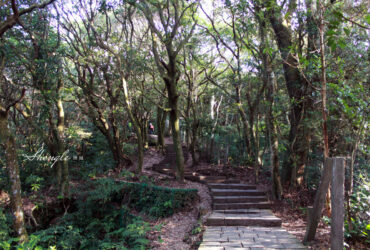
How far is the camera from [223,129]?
13453 mm

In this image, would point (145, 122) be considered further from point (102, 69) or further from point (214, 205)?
point (214, 205)

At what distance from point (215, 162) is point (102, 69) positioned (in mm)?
7213

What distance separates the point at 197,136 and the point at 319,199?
10308 mm

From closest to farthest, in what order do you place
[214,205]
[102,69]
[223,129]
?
1. [214,205]
2. [102,69]
3. [223,129]

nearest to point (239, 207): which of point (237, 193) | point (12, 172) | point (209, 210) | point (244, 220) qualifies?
point (237, 193)

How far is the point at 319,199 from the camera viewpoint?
4566mm

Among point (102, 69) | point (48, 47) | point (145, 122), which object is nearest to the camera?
point (48, 47)

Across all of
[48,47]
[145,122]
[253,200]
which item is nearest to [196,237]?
[253,200]

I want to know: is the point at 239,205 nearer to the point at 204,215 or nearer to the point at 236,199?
the point at 236,199

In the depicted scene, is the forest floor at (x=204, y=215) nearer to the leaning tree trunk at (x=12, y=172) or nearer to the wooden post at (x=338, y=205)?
the wooden post at (x=338, y=205)

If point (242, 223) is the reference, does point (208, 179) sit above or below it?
above

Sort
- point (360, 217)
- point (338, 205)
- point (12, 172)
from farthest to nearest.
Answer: point (12, 172) < point (360, 217) < point (338, 205)

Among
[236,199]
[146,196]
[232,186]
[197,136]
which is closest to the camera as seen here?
[236,199]

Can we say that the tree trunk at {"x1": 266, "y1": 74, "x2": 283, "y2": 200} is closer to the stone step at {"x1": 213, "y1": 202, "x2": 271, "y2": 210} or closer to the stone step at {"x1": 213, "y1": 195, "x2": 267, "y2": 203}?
the stone step at {"x1": 213, "y1": 195, "x2": 267, "y2": 203}
